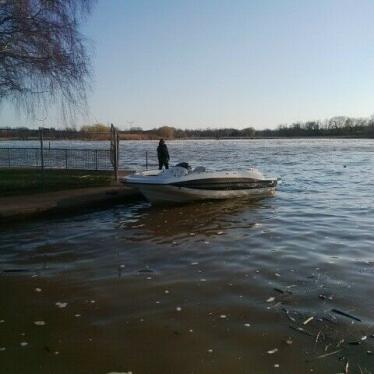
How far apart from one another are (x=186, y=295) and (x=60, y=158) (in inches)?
648

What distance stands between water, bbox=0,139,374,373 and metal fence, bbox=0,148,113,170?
8.46 metres

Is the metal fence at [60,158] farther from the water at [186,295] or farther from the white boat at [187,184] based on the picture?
the water at [186,295]

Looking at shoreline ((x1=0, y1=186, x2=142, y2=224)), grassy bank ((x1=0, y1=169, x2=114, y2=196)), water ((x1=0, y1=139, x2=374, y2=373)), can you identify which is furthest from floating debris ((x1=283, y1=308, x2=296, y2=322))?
grassy bank ((x1=0, y1=169, x2=114, y2=196))

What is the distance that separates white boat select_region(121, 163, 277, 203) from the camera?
1544 cm

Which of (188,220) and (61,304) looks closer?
(61,304)

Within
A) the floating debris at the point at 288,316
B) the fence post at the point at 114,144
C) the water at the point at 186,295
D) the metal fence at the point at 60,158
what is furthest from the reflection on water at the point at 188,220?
the metal fence at the point at 60,158

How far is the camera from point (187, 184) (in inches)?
617

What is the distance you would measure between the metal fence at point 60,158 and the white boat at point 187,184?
560 centimetres

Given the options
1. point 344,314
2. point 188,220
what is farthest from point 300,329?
point 188,220

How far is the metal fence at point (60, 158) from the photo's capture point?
2170 centimetres

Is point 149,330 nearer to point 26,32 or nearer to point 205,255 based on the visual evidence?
point 205,255

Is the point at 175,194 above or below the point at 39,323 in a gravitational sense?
above

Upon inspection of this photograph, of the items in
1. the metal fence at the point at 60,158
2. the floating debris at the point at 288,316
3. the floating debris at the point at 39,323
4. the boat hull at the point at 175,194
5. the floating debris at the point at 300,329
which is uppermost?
the metal fence at the point at 60,158

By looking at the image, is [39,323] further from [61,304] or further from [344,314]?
[344,314]
